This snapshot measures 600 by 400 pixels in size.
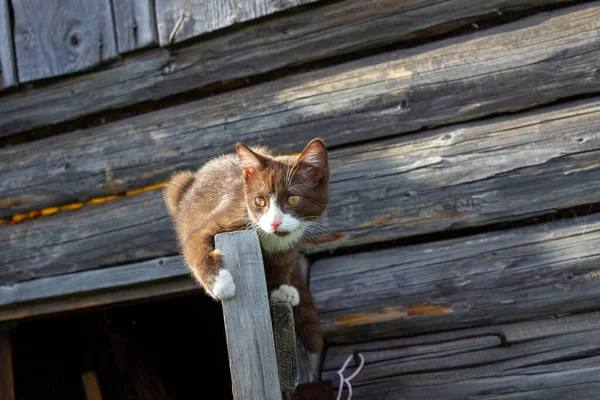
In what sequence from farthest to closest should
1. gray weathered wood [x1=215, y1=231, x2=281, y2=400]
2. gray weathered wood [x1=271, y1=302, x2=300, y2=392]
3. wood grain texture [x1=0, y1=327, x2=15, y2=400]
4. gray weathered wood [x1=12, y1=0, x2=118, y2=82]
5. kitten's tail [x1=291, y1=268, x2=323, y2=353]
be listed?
1. wood grain texture [x1=0, y1=327, x2=15, y2=400]
2. gray weathered wood [x1=12, y1=0, x2=118, y2=82]
3. kitten's tail [x1=291, y1=268, x2=323, y2=353]
4. gray weathered wood [x1=271, y1=302, x2=300, y2=392]
5. gray weathered wood [x1=215, y1=231, x2=281, y2=400]

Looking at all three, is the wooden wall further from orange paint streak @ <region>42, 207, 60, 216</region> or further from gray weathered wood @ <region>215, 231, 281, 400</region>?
gray weathered wood @ <region>215, 231, 281, 400</region>

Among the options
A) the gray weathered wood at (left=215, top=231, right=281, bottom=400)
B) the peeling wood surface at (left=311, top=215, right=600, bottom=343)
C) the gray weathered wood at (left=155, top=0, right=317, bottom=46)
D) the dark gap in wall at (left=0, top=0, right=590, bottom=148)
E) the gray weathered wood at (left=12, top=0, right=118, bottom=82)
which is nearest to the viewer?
the gray weathered wood at (left=215, top=231, right=281, bottom=400)

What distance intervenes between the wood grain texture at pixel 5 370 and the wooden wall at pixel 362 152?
473 millimetres

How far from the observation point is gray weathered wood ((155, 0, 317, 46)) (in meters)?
3.34

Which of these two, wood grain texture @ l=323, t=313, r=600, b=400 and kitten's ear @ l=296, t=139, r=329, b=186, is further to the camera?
wood grain texture @ l=323, t=313, r=600, b=400

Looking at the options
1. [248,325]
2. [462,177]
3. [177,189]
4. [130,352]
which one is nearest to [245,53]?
[177,189]

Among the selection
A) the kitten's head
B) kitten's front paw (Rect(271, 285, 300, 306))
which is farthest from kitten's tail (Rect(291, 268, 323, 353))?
the kitten's head

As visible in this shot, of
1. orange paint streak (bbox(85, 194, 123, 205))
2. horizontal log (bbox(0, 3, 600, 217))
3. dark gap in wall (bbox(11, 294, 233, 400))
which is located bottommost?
dark gap in wall (bbox(11, 294, 233, 400))

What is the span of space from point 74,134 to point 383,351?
6.79 feet

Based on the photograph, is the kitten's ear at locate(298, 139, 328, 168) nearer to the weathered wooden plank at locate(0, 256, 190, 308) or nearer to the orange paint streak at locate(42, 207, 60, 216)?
the weathered wooden plank at locate(0, 256, 190, 308)

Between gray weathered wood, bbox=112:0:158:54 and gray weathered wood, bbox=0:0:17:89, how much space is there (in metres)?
0.67

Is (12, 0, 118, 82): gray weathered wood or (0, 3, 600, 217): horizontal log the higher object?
Answer: (12, 0, 118, 82): gray weathered wood

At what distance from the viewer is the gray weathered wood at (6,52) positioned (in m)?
3.82

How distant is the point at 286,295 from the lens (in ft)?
8.71
